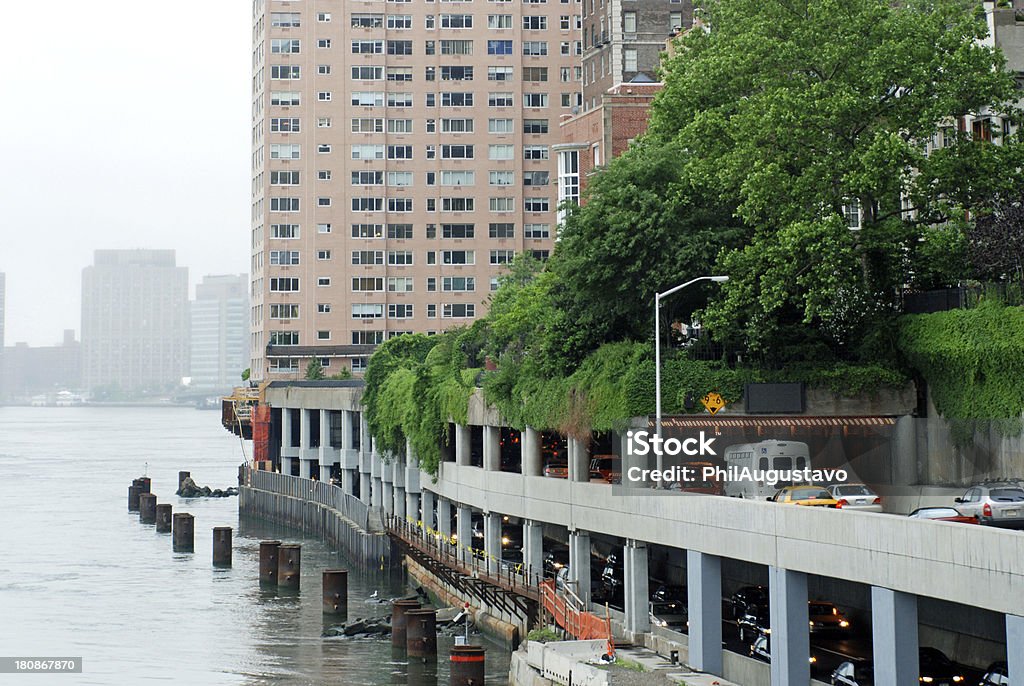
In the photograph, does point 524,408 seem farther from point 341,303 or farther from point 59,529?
point 341,303

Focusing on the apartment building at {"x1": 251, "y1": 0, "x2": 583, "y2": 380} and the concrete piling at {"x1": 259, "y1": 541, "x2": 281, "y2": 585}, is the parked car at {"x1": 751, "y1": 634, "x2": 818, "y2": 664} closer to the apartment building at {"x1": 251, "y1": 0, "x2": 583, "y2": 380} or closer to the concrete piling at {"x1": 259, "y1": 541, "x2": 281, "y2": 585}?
the concrete piling at {"x1": 259, "y1": 541, "x2": 281, "y2": 585}

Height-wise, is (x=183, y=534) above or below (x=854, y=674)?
below

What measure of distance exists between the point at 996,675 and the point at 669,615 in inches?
759

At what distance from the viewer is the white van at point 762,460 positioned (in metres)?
42.3

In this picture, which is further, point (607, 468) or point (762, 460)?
point (607, 468)

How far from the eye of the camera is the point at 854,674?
37.2 metres

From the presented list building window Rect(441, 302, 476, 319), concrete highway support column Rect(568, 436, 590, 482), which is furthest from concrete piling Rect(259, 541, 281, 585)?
building window Rect(441, 302, 476, 319)

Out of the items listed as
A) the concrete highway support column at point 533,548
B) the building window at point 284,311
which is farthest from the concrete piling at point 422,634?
the building window at point 284,311

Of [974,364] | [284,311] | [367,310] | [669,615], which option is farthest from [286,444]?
[974,364]

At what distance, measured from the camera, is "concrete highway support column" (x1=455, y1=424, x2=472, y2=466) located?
68.8 m

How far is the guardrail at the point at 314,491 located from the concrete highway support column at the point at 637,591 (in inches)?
1634

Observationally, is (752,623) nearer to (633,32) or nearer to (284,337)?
(633,32)

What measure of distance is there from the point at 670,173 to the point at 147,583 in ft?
139

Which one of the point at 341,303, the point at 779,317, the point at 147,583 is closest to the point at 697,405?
the point at 779,317
